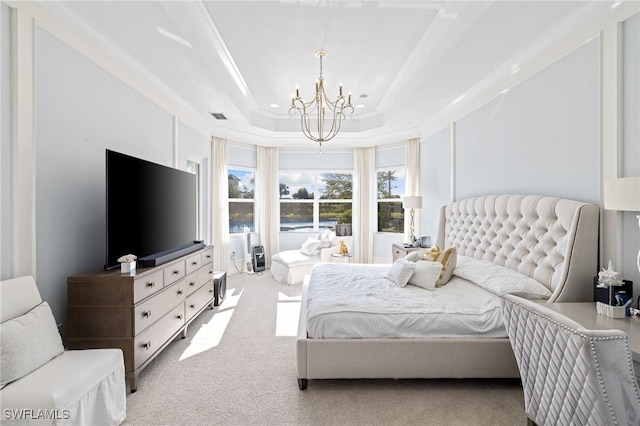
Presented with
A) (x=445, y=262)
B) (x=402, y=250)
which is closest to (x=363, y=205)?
(x=402, y=250)

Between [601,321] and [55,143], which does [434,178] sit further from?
[55,143]

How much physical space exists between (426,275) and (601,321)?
1301mm

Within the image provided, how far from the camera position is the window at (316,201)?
6.86 meters

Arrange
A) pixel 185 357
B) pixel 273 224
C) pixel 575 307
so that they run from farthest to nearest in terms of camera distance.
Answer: pixel 273 224 < pixel 185 357 < pixel 575 307

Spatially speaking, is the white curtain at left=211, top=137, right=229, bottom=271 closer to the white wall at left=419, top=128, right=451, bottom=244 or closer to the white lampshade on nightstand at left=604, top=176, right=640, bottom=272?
the white wall at left=419, top=128, right=451, bottom=244

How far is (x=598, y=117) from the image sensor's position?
2.19 metres

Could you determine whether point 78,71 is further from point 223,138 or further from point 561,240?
point 561,240

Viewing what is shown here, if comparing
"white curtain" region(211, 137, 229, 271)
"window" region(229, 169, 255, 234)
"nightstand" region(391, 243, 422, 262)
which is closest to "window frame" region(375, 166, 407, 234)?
"nightstand" region(391, 243, 422, 262)

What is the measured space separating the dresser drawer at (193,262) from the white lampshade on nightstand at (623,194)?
3420mm

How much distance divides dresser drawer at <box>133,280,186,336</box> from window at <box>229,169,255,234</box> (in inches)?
130

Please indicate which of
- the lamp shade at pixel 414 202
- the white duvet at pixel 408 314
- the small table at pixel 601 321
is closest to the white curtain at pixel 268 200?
the lamp shade at pixel 414 202

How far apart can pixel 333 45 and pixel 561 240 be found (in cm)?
270

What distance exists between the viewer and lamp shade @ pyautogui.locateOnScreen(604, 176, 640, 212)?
165 cm

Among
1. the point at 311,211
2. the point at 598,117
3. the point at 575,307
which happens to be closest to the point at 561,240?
the point at 575,307
